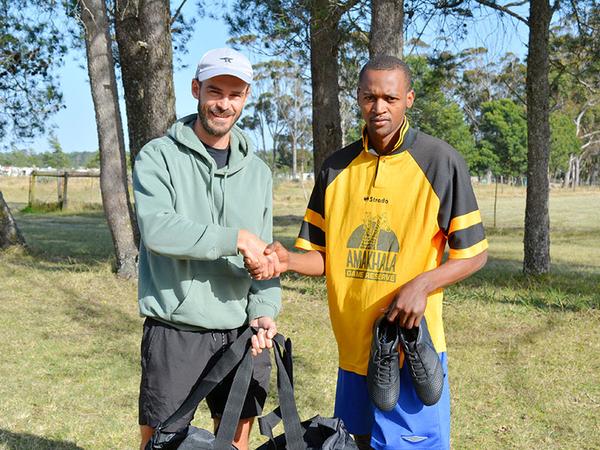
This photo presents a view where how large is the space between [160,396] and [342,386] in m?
0.65

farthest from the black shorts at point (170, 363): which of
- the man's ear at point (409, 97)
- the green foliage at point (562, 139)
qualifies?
the green foliage at point (562, 139)

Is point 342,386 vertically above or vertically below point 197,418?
above

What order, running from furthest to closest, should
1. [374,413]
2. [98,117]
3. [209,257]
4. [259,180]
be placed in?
[98,117] → [259,180] → [374,413] → [209,257]

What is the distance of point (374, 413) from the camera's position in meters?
2.49

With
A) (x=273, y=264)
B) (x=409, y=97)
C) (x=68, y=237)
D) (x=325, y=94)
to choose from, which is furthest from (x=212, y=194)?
(x=68, y=237)

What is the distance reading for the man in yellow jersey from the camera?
7.96 feet

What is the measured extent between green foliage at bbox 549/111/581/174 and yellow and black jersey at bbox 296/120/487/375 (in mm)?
50694

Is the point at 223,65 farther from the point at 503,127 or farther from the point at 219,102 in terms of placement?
the point at 503,127

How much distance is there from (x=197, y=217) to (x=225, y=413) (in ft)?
2.30

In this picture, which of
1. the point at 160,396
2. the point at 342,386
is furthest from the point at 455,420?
the point at 160,396

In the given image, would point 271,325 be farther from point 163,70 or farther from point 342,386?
point 163,70

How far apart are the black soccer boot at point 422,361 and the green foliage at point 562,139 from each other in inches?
2003

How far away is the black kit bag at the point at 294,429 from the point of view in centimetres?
220

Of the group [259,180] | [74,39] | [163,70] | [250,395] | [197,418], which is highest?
[74,39]
